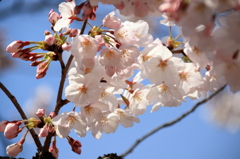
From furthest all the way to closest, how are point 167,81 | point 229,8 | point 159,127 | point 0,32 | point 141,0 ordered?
point 0,32 → point 159,127 → point 167,81 → point 141,0 → point 229,8

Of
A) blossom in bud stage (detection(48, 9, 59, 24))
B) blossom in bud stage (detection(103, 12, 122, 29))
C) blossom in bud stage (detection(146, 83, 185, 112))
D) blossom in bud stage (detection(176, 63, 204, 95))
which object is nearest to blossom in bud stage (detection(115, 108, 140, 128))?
blossom in bud stage (detection(146, 83, 185, 112))

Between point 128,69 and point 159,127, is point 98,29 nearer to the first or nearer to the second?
point 128,69

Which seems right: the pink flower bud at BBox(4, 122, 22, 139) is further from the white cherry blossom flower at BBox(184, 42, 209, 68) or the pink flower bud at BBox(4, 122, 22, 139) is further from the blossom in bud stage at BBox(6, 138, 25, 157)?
the white cherry blossom flower at BBox(184, 42, 209, 68)

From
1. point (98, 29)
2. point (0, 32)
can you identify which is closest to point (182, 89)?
point (98, 29)

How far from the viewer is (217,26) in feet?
2.57

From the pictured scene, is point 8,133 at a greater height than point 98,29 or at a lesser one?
lesser

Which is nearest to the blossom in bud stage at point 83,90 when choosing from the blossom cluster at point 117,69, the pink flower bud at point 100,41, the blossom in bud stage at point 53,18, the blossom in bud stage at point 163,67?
the blossom cluster at point 117,69

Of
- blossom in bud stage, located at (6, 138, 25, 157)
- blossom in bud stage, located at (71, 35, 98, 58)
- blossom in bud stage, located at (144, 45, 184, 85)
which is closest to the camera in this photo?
blossom in bud stage, located at (71, 35, 98, 58)

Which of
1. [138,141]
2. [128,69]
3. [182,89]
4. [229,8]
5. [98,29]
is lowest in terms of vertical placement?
[138,141]

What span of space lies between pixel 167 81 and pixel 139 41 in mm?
209

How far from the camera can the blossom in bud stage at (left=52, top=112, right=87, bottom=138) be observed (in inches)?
48.6

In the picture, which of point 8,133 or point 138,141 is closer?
point 8,133

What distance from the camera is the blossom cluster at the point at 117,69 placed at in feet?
3.68

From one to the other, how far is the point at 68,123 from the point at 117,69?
11.7 inches
